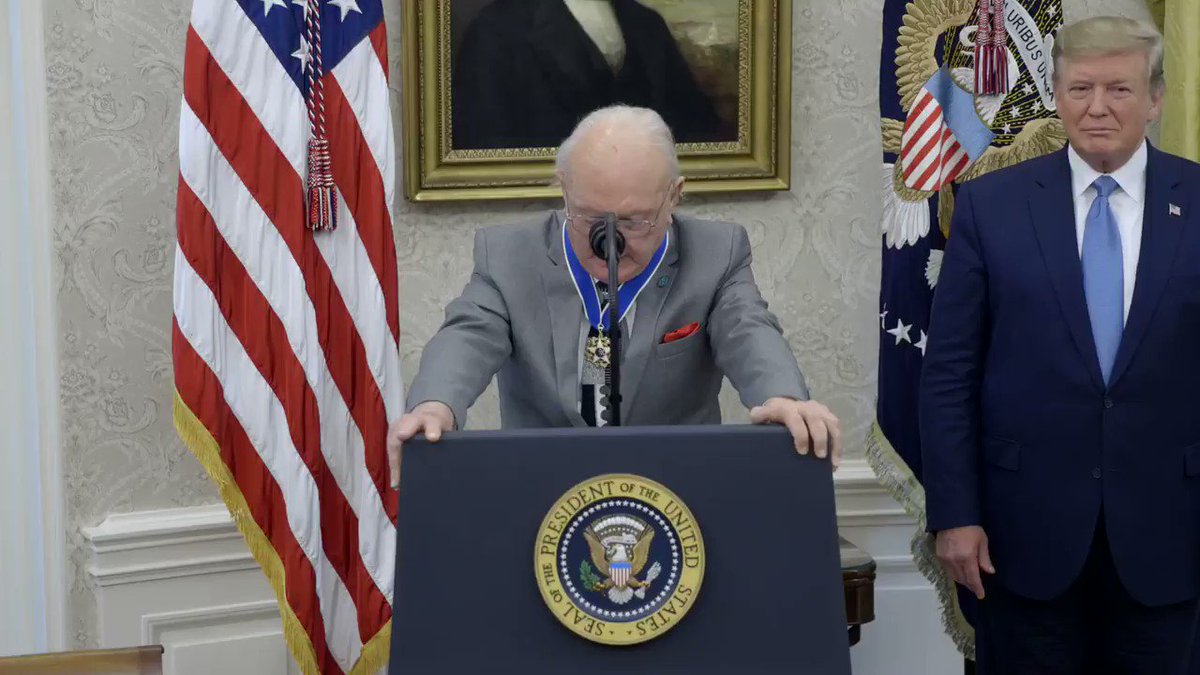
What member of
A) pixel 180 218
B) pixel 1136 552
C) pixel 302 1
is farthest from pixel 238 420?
pixel 1136 552

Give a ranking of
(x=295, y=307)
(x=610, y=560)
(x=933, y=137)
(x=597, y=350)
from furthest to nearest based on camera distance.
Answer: (x=933, y=137), (x=295, y=307), (x=597, y=350), (x=610, y=560)

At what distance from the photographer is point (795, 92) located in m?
4.32

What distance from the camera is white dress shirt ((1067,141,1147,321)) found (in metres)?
2.92

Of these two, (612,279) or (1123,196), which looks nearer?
(612,279)

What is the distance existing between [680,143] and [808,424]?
253 cm

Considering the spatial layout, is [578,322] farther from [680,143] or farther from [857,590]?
[680,143]

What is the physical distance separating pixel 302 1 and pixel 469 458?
196cm

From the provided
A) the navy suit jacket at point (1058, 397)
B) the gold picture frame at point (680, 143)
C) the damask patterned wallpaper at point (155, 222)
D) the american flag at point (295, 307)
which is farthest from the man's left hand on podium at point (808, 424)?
the damask patterned wallpaper at point (155, 222)

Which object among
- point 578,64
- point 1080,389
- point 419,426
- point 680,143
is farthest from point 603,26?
point 419,426

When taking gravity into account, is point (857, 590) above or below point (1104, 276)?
below

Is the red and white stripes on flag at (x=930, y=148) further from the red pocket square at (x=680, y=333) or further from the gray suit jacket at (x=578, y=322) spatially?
the red pocket square at (x=680, y=333)

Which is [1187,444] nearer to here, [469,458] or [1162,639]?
[1162,639]

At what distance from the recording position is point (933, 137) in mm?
3746

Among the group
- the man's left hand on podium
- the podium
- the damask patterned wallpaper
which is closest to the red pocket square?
the man's left hand on podium
